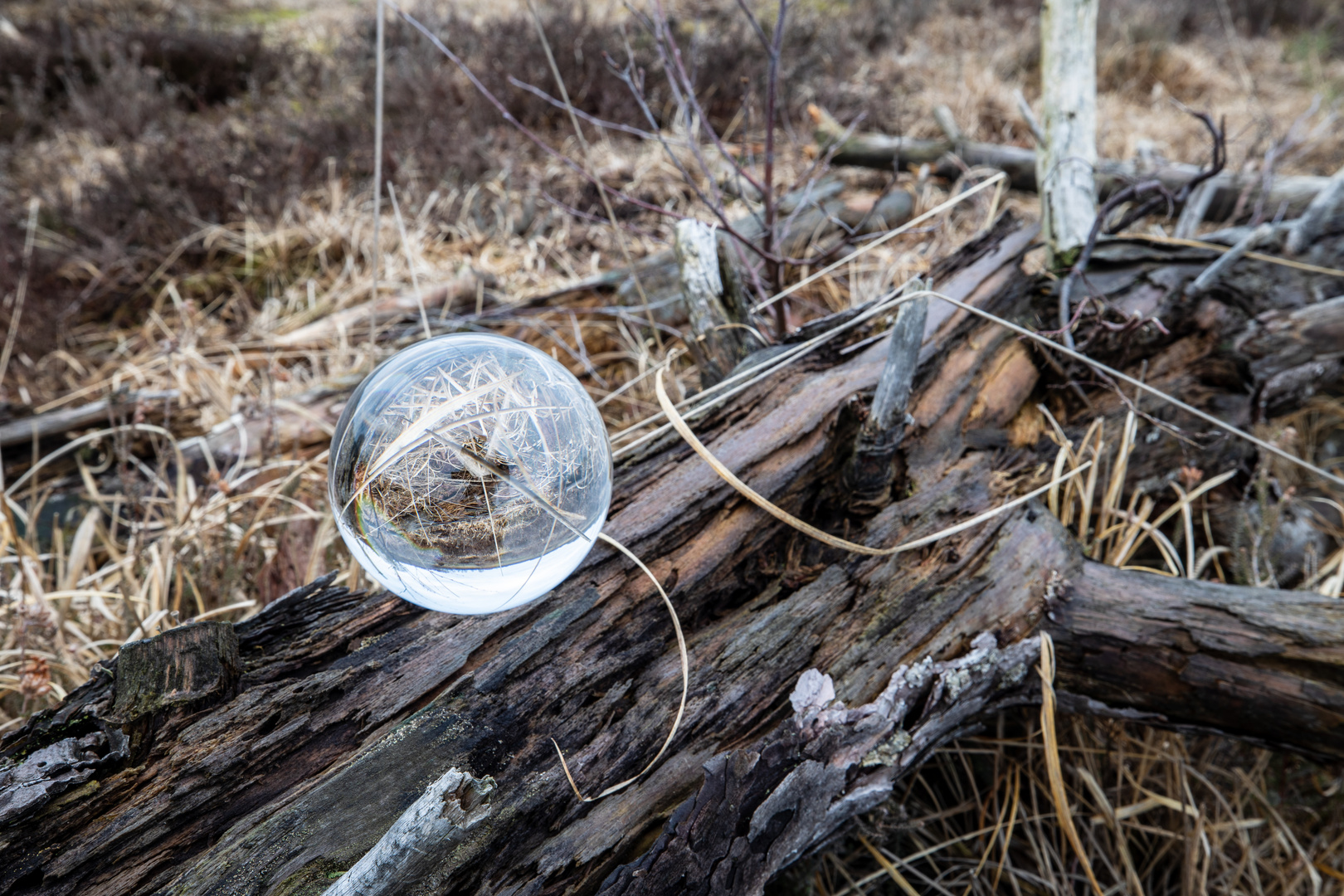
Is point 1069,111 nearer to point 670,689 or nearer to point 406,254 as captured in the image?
point 670,689

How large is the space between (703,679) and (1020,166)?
4.39 meters

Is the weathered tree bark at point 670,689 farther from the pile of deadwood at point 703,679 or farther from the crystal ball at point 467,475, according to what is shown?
the crystal ball at point 467,475

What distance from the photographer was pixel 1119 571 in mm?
1817

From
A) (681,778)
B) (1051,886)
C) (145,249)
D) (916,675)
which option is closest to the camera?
(681,778)

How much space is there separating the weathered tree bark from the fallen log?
9.38 ft

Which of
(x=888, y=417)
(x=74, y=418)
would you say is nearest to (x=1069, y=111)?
(x=888, y=417)

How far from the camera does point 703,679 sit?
150cm

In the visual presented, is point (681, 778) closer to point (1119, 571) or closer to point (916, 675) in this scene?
point (916, 675)

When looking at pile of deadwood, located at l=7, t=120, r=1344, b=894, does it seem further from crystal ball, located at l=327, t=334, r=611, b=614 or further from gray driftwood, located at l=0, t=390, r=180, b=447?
gray driftwood, located at l=0, t=390, r=180, b=447

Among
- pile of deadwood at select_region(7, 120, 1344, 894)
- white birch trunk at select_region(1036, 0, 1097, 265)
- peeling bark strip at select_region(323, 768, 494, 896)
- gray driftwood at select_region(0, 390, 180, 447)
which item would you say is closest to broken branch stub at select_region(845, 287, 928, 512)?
pile of deadwood at select_region(7, 120, 1344, 894)

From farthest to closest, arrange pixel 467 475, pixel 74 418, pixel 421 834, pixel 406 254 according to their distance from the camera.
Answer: pixel 406 254, pixel 74 418, pixel 467 475, pixel 421 834

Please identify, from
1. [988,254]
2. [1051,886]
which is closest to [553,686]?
[1051,886]

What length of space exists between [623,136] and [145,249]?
312 centimetres

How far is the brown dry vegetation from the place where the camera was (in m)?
2.17
